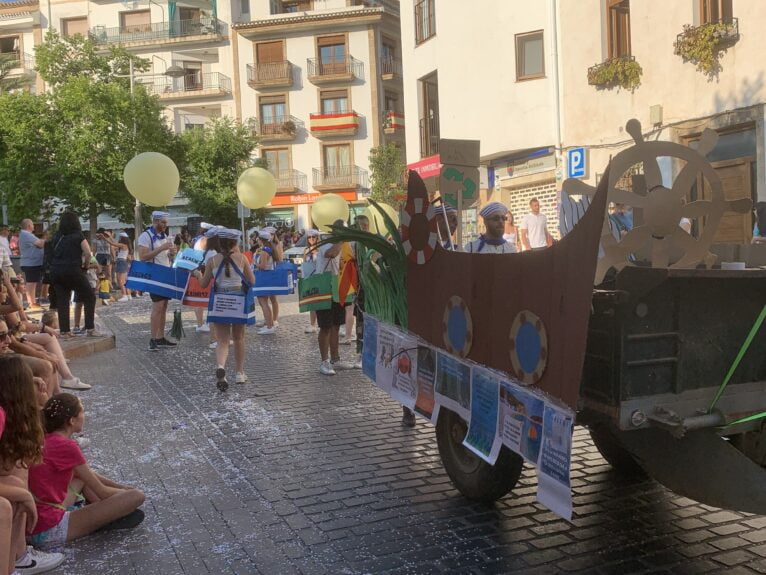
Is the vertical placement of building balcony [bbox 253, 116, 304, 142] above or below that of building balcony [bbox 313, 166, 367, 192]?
above

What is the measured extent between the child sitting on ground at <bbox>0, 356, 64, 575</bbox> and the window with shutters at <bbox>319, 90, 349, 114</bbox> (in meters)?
42.9

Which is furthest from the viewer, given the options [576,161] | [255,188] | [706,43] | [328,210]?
[576,161]

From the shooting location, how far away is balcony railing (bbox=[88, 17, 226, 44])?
46656 millimetres

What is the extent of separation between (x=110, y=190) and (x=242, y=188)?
18.6 metres

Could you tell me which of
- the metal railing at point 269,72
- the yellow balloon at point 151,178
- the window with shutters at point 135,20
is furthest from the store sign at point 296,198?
the yellow balloon at point 151,178

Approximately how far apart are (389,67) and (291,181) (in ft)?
29.0

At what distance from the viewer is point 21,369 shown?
3510 mm

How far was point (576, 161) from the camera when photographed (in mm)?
16125

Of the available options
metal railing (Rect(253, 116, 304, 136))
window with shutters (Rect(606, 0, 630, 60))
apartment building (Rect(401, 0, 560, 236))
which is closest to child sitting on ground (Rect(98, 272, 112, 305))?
apartment building (Rect(401, 0, 560, 236))

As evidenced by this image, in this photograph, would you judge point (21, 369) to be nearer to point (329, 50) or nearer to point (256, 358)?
point (256, 358)

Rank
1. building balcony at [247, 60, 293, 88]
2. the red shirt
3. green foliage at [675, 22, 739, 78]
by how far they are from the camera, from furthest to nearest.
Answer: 1. building balcony at [247, 60, 293, 88]
2. green foliage at [675, 22, 739, 78]
3. the red shirt

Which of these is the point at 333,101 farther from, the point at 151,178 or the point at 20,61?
the point at 151,178

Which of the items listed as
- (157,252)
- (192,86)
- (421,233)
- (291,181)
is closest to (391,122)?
(291,181)

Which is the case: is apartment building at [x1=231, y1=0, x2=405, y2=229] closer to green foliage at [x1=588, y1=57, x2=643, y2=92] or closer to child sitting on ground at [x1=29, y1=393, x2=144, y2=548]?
green foliage at [x1=588, y1=57, x2=643, y2=92]
